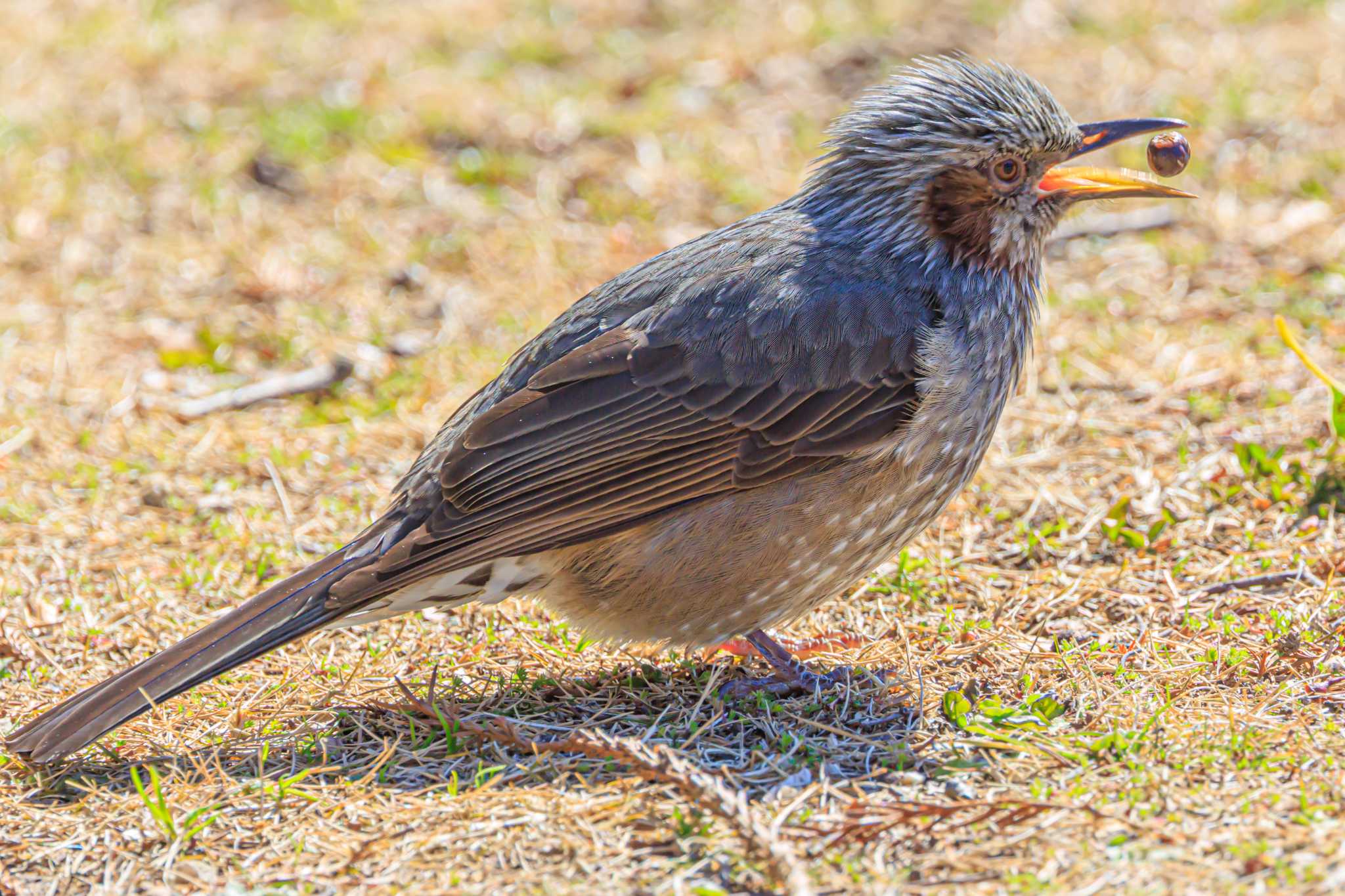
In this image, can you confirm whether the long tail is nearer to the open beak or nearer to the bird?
the bird

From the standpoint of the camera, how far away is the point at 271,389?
6395 millimetres

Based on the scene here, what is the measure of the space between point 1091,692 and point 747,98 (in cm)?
580

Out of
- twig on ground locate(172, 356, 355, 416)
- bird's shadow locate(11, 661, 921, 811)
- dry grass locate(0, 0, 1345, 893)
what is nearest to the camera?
dry grass locate(0, 0, 1345, 893)

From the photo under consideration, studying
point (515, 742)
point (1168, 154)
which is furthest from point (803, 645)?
point (1168, 154)

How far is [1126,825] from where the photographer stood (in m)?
3.26

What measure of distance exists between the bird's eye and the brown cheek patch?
41 millimetres

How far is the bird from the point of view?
4.14 m

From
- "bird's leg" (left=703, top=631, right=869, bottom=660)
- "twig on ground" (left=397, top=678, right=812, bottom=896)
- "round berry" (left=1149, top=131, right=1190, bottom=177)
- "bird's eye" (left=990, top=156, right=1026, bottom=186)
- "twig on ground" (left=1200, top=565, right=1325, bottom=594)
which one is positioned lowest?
"twig on ground" (left=1200, top=565, right=1325, bottom=594)

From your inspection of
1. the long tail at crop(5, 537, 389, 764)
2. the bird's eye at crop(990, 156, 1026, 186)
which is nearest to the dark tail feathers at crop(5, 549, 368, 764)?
the long tail at crop(5, 537, 389, 764)

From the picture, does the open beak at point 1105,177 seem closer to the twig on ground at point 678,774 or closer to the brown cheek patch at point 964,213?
the brown cheek patch at point 964,213

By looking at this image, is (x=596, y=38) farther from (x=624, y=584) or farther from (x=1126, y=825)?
(x=1126, y=825)

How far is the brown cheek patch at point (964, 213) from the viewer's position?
14.7 ft

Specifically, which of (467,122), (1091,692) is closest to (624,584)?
(1091,692)

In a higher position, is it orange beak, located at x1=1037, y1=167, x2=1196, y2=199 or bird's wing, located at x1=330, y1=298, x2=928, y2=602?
orange beak, located at x1=1037, y1=167, x2=1196, y2=199
